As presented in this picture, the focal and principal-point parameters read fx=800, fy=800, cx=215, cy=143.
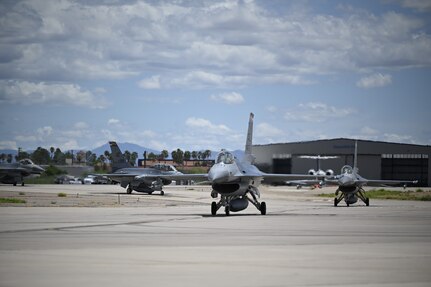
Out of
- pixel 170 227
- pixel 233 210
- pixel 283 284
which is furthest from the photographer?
pixel 233 210

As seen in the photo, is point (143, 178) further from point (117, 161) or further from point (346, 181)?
point (346, 181)

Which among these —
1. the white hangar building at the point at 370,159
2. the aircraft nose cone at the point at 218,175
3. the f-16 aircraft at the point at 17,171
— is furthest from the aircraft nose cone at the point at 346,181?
the white hangar building at the point at 370,159

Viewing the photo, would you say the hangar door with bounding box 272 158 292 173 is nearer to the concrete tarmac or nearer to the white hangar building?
the white hangar building

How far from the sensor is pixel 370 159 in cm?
12525

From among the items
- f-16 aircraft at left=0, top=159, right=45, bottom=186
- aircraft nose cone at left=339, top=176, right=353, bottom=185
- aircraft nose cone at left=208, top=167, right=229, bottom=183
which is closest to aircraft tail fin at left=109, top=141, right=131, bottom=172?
f-16 aircraft at left=0, top=159, right=45, bottom=186

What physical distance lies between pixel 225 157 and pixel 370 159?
93905 millimetres

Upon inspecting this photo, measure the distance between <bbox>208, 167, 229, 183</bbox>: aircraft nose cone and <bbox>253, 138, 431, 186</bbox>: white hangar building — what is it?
89.6 metres

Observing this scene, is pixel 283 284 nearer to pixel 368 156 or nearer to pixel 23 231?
pixel 23 231

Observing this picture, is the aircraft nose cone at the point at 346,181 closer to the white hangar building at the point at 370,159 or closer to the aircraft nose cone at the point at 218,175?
the aircraft nose cone at the point at 218,175

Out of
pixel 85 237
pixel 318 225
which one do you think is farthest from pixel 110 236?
pixel 318 225

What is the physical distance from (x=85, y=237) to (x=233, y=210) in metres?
15.3

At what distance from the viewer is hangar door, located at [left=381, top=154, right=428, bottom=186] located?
A: 4897 inches

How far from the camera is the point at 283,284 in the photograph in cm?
1220

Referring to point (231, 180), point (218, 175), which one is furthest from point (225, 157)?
point (218, 175)
